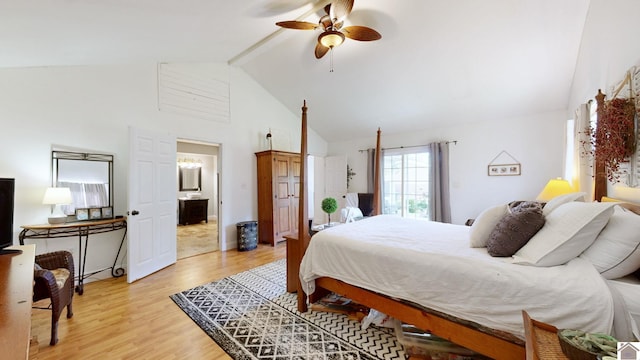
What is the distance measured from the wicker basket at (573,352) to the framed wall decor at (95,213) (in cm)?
415

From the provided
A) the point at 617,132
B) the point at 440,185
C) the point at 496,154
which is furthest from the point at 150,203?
the point at 496,154

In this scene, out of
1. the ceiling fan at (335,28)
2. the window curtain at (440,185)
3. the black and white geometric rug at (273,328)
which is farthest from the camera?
the window curtain at (440,185)

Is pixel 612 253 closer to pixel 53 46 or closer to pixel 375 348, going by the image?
pixel 375 348

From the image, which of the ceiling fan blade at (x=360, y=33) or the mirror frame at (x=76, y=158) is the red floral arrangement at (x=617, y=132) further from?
the mirror frame at (x=76, y=158)

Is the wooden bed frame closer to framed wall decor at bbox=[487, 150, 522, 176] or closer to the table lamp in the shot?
the table lamp

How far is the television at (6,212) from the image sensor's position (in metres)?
1.78

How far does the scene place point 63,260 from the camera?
2271 millimetres

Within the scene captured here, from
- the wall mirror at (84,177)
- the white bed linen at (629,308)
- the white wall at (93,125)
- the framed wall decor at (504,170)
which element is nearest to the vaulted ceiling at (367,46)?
the white wall at (93,125)

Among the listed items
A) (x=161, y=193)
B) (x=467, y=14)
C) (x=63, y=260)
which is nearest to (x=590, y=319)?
(x=467, y=14)

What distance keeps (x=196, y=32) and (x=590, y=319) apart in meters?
3.89

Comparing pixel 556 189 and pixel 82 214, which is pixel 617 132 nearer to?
pixel 556 189

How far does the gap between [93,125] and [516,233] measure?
176 inches

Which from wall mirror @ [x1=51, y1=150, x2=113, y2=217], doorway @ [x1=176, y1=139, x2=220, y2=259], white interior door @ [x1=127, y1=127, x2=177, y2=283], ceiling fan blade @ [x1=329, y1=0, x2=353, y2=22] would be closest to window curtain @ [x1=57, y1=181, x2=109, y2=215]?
wall mirror @ [x1=51, y1=150, x2=113, y2=217]

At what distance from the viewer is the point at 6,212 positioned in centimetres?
181
